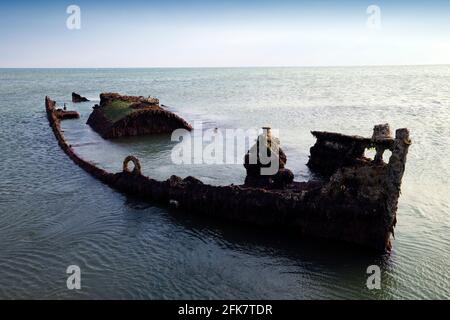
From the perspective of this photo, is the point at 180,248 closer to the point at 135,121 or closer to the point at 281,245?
the point at 281,245

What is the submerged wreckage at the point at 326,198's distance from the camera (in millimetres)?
11289

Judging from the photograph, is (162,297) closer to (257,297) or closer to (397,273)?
(257,297)

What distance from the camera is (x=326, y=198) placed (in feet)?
39.8

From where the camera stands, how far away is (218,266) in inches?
444

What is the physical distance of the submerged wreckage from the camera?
444 inches

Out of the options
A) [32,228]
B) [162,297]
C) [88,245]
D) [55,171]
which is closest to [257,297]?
[162,297]
